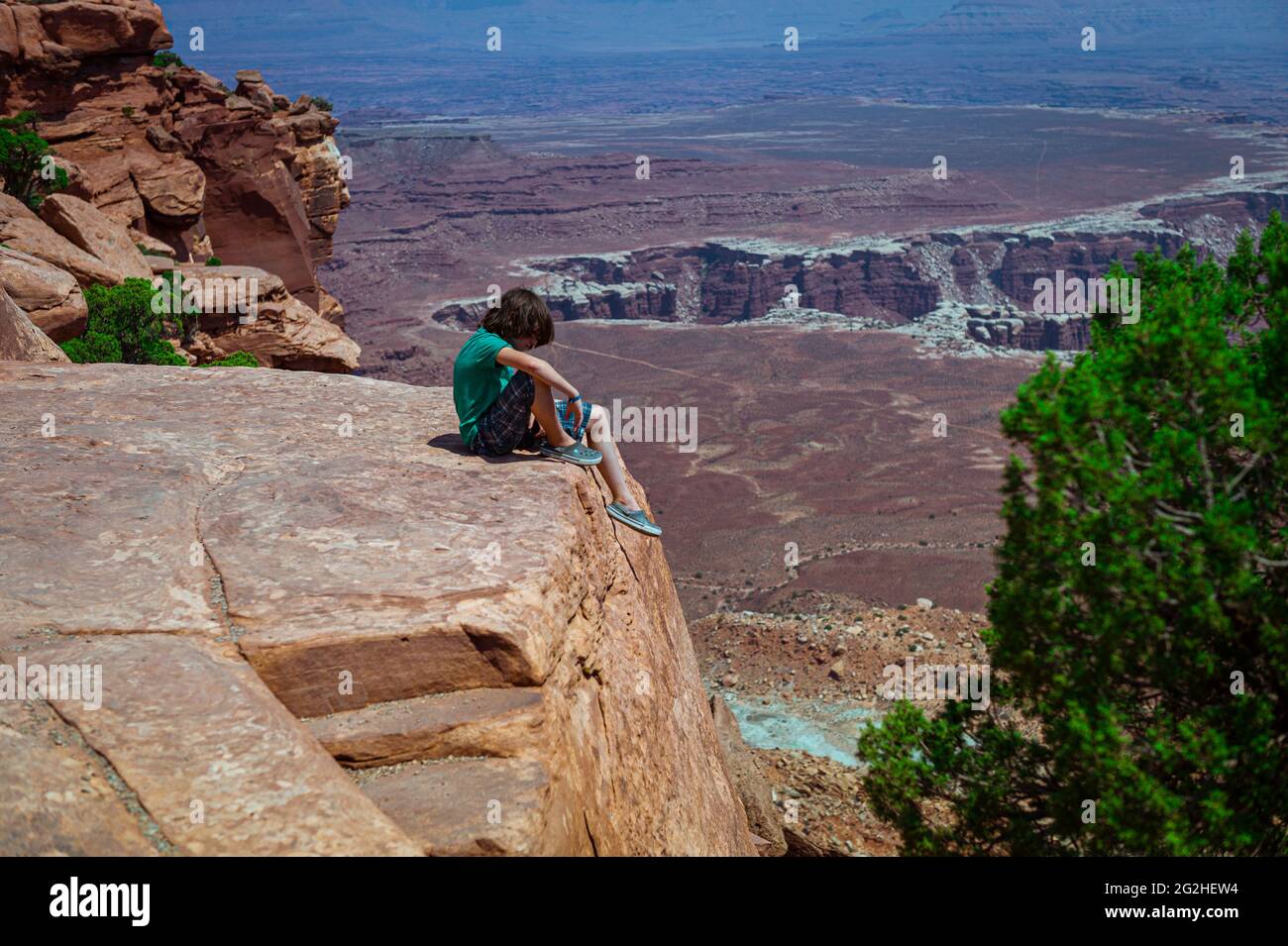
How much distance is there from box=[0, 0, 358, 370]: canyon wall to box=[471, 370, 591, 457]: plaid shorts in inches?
651

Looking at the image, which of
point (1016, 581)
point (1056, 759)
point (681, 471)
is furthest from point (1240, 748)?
point (681, 471)

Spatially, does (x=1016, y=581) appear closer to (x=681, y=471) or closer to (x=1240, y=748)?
(x=1240, y=748)

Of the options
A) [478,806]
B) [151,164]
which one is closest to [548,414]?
[478,806]

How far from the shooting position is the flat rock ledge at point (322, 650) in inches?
190

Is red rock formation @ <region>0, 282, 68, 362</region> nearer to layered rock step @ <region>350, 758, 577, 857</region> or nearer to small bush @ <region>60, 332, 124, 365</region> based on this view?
layered rock step @ <region>350, 758, 577, 857</region>

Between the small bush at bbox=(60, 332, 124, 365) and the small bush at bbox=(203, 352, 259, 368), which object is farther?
the small bush at bbox=(203, 352, 259, 368)

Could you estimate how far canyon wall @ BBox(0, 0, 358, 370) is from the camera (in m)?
26.1

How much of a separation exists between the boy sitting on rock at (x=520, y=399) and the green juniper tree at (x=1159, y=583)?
128 inches

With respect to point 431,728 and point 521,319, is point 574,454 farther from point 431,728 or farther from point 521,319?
point 431,728

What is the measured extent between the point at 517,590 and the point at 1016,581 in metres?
3.36

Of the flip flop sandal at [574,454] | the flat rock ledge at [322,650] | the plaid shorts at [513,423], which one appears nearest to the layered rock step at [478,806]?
the flat rock ledge at [322,650]

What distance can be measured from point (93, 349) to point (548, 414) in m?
18.5

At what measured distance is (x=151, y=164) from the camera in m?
31.2

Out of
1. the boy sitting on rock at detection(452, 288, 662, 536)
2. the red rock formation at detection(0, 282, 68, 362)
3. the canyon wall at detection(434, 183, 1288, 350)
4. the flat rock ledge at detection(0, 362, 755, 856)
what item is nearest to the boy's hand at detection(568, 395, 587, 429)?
the boy sitting on rock at detection(452, 288, 662, 536)
